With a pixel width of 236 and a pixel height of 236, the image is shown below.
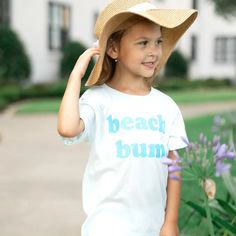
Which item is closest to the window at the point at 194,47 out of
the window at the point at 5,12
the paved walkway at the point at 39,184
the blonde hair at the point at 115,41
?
the window at the point at 5,12

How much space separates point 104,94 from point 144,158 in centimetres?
32

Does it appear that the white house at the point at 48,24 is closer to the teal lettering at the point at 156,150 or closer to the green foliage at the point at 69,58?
the green foliage at the point at 69,58

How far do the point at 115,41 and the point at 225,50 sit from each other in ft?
126

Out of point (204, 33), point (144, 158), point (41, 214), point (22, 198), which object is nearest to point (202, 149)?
point (144, 158)

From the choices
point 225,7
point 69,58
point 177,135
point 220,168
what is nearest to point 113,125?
point 177,135

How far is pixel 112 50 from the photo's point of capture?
286cm

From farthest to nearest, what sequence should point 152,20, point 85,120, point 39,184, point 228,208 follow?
point 39,184 < point 228,208 < point 85,120 < point 152,20

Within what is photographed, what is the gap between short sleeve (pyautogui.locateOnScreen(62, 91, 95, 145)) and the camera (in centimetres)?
271

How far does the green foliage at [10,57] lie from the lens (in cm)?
2353

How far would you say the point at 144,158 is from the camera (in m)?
2.71

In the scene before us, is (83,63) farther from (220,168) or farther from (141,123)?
(220,168)

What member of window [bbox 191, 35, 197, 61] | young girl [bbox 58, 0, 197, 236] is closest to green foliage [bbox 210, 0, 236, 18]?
window [bbox 191, 35, 197, 61]

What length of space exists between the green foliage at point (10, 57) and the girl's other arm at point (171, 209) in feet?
69.1

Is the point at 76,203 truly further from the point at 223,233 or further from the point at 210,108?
the point at 210,108
